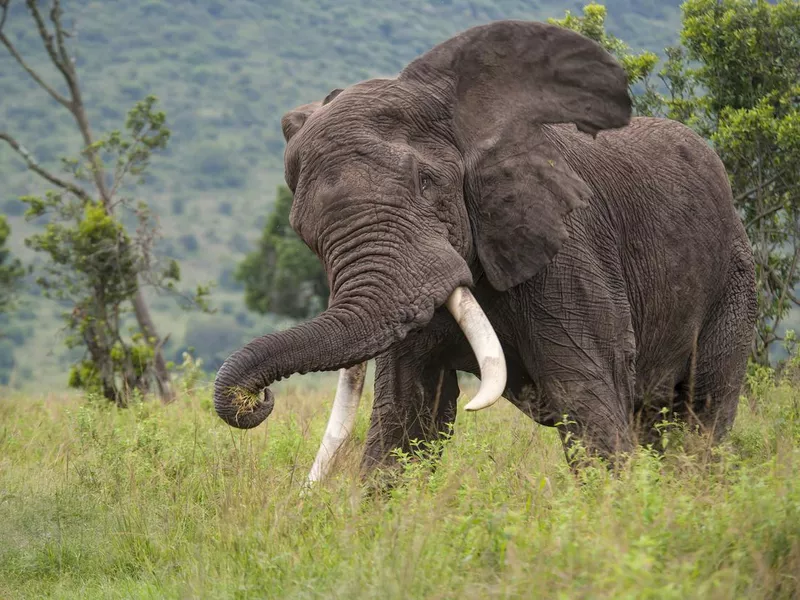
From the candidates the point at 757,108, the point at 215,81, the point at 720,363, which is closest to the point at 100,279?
the point at 757,108

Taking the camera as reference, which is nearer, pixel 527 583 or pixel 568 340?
pixel 527 583

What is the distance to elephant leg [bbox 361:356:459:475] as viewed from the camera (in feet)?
21.2

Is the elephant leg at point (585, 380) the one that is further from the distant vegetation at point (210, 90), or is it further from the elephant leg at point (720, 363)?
the distant vegetation at point (210, 90)

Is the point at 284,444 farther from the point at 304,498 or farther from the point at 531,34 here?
the point at 531,34

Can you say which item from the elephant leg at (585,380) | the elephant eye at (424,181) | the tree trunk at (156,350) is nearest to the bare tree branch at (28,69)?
the tree trunk at (156,350)

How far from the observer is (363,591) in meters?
4.11

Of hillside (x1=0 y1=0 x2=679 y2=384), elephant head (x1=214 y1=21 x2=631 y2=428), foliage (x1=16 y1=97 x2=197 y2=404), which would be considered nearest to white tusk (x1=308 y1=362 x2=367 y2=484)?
elephant head (x1=214 y1=21 x2=631 y2=428)

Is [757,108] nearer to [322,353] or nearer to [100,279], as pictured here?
[322,353]

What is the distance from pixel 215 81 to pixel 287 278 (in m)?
81.2

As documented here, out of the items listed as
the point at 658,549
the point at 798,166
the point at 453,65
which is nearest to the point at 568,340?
the point at 453,65

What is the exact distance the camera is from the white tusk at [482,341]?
5324mm

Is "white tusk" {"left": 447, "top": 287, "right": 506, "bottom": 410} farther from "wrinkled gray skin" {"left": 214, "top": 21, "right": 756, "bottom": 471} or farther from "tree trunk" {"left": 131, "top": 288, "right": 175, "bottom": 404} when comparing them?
"tree trunk" {"left": 131, "top": 288, "right": 175, "bottom": 404}

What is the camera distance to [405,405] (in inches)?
257

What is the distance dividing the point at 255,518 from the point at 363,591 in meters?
1.26
